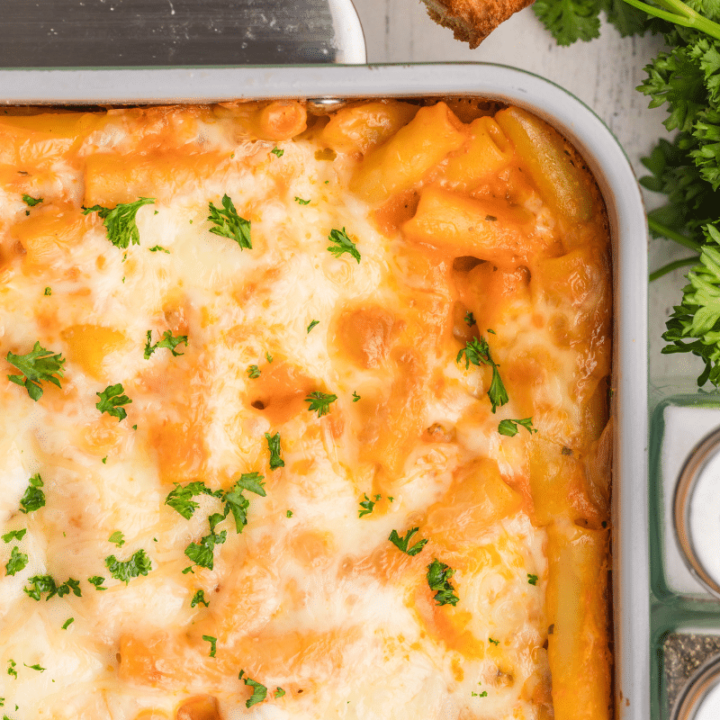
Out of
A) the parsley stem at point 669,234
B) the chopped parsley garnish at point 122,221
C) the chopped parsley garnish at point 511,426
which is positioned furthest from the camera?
A: the parsley stem at point 669,234

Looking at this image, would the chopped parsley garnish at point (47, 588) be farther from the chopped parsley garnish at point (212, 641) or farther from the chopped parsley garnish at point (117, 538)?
the chopped parsley garnish at point (212, 641)

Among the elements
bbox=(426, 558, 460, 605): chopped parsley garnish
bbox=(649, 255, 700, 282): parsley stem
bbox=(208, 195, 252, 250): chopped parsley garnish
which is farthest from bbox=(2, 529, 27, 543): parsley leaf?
bbox=(649, 255, 700, 282): parsley stem

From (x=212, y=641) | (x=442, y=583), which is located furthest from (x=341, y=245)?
(x=212, y=641)

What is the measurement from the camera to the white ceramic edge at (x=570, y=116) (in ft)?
4.99

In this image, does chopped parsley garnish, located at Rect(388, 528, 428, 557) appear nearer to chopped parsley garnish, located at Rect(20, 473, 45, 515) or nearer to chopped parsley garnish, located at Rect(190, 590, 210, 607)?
chopped parsley garnish, located at Rect(190, 590, 210, 607)

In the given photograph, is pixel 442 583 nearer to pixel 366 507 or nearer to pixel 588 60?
pixel 366 507

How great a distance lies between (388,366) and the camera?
1.59m

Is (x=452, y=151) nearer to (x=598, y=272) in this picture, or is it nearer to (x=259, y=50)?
(x=598, y=272)

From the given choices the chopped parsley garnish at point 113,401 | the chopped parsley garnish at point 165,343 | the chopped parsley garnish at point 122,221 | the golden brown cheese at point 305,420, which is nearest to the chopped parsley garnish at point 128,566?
the golden brown cheese at point 305,420

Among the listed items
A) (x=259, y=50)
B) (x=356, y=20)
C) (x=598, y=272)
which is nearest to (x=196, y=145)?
(x=259, y=50)

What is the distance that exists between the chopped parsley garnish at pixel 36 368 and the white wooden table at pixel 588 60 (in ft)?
3.99

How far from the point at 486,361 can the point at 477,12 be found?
861 millimetres

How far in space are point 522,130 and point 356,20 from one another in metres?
0.53

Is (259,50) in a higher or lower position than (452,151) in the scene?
higher
